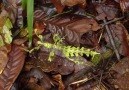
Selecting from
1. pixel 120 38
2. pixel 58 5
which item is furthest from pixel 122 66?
pixel 58 5

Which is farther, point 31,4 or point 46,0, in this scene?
point 46,0

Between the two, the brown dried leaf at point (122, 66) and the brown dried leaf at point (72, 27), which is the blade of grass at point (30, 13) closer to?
the brown dried leaf at point (72, 27)

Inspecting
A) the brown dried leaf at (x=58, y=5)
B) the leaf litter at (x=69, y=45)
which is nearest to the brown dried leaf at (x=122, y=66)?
the leaf litter at (x=69, y=45)

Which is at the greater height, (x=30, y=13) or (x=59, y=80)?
(x=30, y=13)

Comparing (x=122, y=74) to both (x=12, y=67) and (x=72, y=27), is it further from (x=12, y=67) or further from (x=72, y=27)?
(x=12, y=67)

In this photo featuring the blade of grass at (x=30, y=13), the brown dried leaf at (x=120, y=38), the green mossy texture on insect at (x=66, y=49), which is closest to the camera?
the blade of grass at (x=30, y=13)

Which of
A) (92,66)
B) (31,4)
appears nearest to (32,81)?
(92,66)

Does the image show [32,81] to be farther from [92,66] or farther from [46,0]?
[46,0]

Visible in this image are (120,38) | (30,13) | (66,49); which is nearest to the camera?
(30,13)

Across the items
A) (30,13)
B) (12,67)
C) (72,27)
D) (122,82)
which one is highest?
(30,13)
